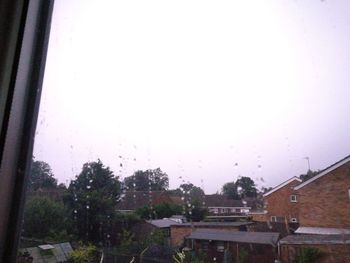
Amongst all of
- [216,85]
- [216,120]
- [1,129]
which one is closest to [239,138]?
[216,120]

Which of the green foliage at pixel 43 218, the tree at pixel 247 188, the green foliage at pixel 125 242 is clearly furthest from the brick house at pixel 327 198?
the green foliage at pixel 43 218

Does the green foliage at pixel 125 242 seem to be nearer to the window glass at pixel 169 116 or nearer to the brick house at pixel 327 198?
the window glass at pixel 169 116

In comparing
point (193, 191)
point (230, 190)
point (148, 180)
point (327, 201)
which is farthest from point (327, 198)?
point (148, 180)

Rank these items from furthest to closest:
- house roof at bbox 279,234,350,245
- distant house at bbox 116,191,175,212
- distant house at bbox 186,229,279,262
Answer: distant house at bbox 116,191,175,212 → distant house at bbox 186,229,279,262 → house roof at bbox 279,234,350,245

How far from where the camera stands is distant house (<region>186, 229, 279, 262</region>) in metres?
0.70

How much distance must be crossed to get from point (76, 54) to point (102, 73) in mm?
97

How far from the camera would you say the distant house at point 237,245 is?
2.29ft

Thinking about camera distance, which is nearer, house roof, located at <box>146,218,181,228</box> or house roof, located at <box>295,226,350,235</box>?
house roof, located at <box>295,226,350,235</box>

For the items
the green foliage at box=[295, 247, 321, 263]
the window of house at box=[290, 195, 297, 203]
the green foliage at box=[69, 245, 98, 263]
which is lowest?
the green foliage at box=[69, 245, 98, 263]

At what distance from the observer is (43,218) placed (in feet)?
2.44

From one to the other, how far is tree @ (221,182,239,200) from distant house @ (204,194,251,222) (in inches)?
0.5

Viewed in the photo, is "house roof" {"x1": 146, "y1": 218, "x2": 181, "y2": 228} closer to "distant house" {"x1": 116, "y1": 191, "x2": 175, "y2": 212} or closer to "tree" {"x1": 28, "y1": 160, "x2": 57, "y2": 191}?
"distant house" {"x1": 116, "y1": 191, "x2": 175, "y2": 212}

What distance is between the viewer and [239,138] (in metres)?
0.88

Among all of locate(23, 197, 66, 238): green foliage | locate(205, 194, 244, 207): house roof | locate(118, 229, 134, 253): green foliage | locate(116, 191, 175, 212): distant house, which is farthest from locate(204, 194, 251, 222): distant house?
locate(23, 197, 66, 238): green foliage
